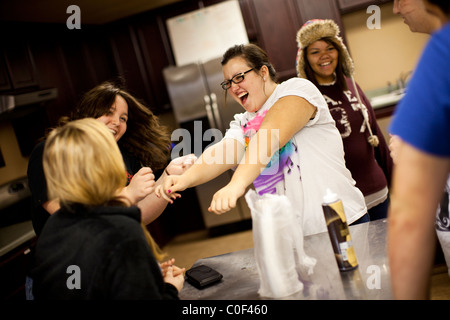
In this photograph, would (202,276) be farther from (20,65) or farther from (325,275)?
(20,65)

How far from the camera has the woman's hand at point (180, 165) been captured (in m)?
1.75

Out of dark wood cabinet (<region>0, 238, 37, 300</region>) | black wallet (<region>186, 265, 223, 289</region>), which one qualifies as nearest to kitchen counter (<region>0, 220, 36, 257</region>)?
dark wood cabinet (<region>0, 238, 37, 300</region>)

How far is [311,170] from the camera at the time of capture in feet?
4.89

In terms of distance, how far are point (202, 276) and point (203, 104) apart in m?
3.11

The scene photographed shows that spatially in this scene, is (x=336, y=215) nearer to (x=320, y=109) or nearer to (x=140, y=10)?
(x=320, y=109)

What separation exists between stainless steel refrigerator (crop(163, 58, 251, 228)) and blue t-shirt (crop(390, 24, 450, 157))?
3544 millimetres

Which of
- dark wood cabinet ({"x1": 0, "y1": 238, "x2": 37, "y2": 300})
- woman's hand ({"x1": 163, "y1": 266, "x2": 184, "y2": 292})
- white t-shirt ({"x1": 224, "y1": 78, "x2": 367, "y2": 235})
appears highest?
white t-shirt ({"x1": 224, "y1": 78, "x2": 367, "y2": 235})

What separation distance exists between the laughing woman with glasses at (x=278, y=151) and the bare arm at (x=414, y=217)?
575mm

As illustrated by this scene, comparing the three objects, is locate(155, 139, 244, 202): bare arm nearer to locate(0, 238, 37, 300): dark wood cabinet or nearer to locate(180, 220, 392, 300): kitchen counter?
locate(180, 220, 392, 300): kitchen counter

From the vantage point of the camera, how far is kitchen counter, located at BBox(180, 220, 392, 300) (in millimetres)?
1062

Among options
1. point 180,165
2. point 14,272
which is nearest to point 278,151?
point 180,165
